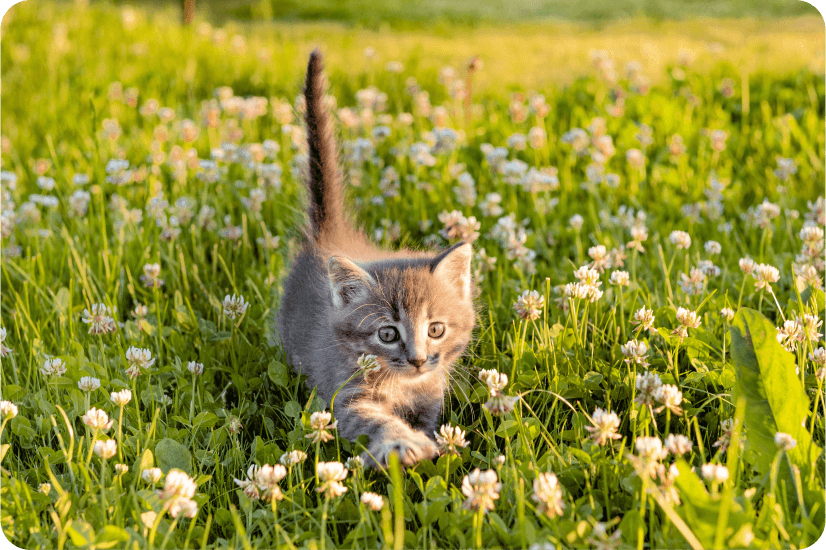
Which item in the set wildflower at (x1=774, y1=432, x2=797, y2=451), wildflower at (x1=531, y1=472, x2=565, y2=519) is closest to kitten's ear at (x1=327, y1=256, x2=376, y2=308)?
wildflower at (x1=531, y1=472, x2=565, y2=519)

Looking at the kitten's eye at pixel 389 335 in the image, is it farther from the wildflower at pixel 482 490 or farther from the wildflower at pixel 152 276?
the wildflower at pixel 152 276

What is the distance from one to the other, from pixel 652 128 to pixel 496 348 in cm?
347

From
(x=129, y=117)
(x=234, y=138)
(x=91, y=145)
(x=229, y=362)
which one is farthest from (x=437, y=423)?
(x=129, y=117)

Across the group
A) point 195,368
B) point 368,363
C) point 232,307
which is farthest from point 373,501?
point 232,307

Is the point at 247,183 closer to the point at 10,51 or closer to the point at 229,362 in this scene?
the point at 229,362

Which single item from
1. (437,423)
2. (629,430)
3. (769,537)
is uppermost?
(769,537)

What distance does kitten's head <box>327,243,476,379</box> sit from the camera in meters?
2.74

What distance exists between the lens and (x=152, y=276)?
3.60m

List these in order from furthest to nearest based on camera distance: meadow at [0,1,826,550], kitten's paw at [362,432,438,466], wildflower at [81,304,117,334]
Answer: wildflower at [81,304,117,334] < kitten's paw at [362,432,438,466] < meadow at [0,1,826,550]

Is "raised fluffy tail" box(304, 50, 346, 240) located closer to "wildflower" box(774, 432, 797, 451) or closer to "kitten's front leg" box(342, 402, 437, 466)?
"kitten's front leg" box(342, 402, 437, 466)

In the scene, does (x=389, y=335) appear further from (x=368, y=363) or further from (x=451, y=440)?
(x=451, y=440)

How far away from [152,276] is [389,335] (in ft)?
5.39

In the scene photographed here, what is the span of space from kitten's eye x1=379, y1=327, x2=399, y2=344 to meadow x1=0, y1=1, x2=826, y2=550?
380 mm

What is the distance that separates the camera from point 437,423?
2.80 metres
